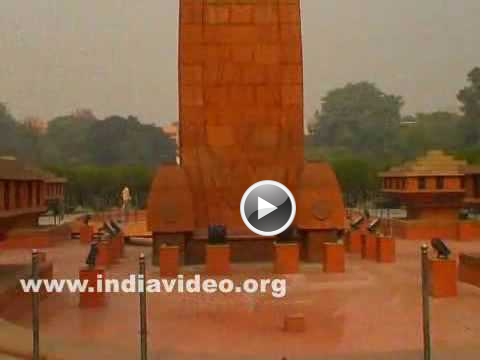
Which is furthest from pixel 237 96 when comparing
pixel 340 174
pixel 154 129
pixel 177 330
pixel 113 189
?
pixel 154 129

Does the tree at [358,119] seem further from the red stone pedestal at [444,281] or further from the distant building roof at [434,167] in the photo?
the red stone pedestal at [444,281]

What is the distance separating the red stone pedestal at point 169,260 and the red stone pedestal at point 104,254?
2.38 m

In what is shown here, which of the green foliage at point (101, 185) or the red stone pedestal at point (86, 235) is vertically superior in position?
the green foliage at point (101, 185)

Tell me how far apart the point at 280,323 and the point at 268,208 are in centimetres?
495

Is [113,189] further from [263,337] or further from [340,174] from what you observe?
[263,337]

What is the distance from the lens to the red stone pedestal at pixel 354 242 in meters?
16.0

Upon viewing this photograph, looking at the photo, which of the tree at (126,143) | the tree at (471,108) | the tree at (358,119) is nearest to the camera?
the tree at (471,108)

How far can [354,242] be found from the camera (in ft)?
53.0

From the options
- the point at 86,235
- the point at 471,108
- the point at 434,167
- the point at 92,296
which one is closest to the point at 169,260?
the point at 92,296

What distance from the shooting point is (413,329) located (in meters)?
7.49

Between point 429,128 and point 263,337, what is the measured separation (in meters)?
53.7

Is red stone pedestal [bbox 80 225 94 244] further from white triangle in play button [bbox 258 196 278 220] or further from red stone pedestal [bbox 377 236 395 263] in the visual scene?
red stone pedestal [bbox 377 236 395 263]

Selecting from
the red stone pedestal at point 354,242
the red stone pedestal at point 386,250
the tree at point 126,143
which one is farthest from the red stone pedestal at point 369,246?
the tree at point 126,143

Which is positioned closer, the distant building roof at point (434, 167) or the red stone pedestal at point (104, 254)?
the red stone pedestal at point (104, 254)
